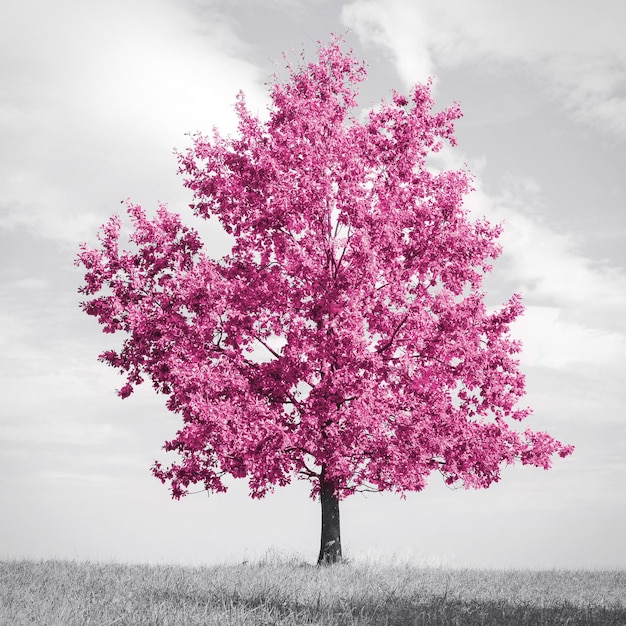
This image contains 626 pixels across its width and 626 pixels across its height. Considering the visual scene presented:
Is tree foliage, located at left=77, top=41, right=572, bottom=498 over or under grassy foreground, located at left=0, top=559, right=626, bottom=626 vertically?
over

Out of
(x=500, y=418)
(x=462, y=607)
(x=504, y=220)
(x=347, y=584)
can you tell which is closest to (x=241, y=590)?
(x=347, y=584)

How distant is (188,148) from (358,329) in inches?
304

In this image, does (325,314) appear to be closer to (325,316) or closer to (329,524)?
(325,316)

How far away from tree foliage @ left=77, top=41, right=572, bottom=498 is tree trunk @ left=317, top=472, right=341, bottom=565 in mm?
377

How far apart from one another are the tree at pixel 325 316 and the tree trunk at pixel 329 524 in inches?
2.0

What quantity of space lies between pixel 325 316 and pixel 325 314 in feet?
0.89

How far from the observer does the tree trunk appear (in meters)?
18.3

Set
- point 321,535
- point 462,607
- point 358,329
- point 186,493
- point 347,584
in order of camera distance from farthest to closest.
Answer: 1. point 321,535
2. point 186,493
3. point 358,329
4. point 347,584
5. point 462,607

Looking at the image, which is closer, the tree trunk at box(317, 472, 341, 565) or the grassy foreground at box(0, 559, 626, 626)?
the grassy foreground at box(0, 559, 626, 626)

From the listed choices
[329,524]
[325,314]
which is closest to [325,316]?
[325,314]

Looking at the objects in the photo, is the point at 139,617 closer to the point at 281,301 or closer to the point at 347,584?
the point at 347,584

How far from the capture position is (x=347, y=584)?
13.6 meters

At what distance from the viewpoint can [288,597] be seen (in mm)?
11523

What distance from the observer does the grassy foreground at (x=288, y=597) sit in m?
10.1
